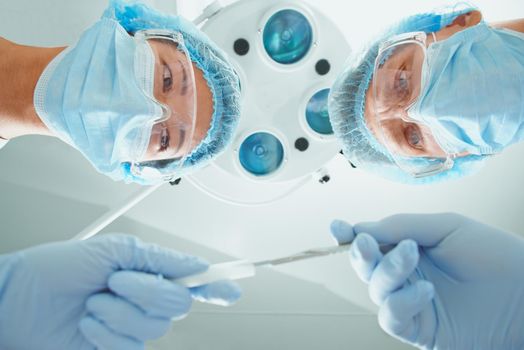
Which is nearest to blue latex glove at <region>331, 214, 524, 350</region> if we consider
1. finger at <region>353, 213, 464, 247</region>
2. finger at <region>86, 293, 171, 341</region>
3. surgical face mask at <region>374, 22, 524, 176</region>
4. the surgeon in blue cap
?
finger at <region>353, 213, 464, 247</region>

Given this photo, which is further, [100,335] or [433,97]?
[433,97]

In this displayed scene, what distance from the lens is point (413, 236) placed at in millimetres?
925

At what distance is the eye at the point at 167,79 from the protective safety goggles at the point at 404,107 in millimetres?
533

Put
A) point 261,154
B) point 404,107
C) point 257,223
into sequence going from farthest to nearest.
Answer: point 257,223, point 261,154, point 404,107

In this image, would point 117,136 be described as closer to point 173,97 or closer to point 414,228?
point 173,97

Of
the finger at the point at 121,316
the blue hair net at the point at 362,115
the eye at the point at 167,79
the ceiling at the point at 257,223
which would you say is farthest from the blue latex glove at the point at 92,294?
the ceiling at the point at 257,223

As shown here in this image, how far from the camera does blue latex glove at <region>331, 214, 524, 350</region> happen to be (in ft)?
2.88

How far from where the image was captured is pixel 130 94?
960 mm

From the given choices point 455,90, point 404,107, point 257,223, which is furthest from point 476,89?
point 257,223

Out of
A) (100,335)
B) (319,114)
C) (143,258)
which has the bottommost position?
(100,335)

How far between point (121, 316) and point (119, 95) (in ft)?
1.58

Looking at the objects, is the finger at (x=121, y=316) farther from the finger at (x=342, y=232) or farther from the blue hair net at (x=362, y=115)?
the blue hair net at (x=362, y=115)

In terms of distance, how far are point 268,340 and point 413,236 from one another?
0.97 m

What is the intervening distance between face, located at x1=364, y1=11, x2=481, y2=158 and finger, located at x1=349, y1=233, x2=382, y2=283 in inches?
14.2
